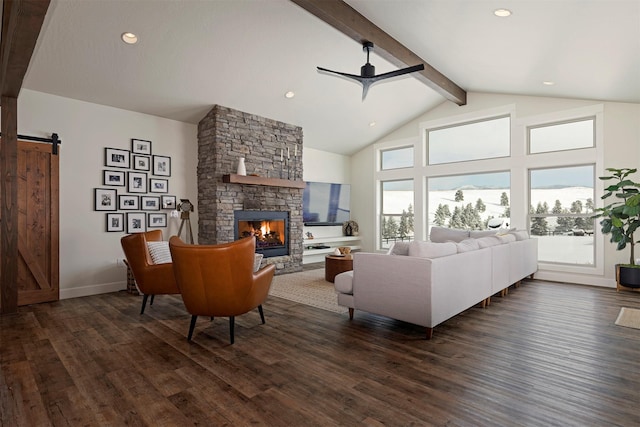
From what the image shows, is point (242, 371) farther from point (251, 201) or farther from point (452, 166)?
point (452, 166)

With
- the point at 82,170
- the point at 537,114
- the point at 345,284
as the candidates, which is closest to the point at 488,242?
the point at 345,284

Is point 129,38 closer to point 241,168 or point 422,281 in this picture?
point 241,168

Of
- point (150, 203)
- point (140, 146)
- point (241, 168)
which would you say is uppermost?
point (140, 146)

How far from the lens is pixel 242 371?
255cm

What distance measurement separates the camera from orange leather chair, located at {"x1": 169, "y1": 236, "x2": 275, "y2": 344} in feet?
9.77

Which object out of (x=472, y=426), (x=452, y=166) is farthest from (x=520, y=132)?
(x=472, y=426)

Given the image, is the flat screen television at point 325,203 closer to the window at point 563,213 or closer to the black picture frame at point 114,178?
the black picture frame at point 114,178

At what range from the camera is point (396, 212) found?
8.48m

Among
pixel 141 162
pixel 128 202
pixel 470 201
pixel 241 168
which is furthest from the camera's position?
pixel 470 201

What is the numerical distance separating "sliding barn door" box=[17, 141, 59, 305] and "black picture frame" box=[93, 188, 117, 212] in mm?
457

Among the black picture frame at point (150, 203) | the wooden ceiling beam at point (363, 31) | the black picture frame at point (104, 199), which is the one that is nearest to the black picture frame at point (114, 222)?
the black picture frame at point (104, 199)

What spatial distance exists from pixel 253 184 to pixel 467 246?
3.76 metres

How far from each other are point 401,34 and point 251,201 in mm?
3556

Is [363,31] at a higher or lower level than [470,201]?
higher
